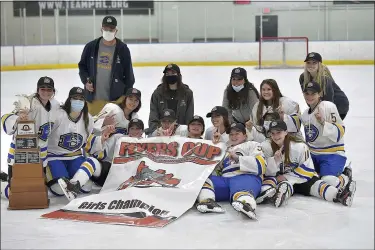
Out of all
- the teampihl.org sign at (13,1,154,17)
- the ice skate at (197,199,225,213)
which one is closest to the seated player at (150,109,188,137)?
the ice skate at (197,199,225,213)

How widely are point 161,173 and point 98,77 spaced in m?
1.50

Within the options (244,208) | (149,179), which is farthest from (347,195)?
(149,179)

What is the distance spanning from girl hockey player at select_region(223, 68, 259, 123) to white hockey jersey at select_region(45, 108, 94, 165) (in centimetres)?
108

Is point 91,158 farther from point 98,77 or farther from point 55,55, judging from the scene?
point 55,55

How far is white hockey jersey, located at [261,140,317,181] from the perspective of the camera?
447 cm

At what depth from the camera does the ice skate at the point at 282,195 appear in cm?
424

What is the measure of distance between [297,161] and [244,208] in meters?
0.74

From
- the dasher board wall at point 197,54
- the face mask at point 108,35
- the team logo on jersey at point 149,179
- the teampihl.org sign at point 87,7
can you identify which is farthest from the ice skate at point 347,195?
the teampihl.org sign at point 87,7

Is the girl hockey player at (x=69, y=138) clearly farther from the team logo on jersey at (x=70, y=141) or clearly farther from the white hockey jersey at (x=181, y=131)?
the white hockey jersey at (x=181, y=131)

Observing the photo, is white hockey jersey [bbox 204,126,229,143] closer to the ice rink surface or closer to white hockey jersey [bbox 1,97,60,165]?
the ice rink surface

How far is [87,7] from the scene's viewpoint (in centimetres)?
1634

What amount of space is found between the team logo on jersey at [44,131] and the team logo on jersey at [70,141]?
0.10 metres

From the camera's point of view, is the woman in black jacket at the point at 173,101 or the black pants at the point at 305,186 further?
the woman in black jacket at the point at 173,101

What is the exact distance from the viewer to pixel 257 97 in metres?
5.11
